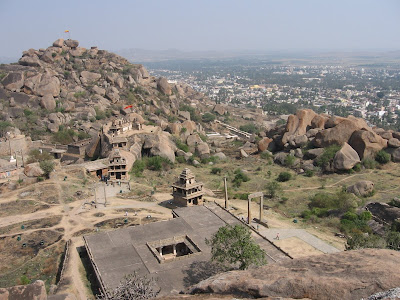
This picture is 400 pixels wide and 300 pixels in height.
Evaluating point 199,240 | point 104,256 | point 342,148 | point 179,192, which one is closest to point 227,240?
point 199,240

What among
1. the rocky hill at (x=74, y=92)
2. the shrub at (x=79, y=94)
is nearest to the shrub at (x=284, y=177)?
the rocky hill at (x=74, y=92)

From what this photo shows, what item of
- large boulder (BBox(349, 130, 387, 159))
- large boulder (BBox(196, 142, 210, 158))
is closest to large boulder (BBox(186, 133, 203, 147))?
large boulder (BBox(196, 142, 210, 158))

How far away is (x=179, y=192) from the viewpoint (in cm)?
3312

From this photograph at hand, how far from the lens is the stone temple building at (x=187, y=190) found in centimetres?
3212

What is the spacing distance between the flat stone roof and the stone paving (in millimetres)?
2863

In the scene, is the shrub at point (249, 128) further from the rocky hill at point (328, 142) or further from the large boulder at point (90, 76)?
the large boulder at point (90, 76)

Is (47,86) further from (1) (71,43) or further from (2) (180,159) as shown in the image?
(2) (180,159)

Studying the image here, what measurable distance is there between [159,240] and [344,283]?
16.6m

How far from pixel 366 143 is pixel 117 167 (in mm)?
28791

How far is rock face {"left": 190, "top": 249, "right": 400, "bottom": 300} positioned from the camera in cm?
784

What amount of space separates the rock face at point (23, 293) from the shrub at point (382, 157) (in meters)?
43.7

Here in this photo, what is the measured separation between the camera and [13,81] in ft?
211

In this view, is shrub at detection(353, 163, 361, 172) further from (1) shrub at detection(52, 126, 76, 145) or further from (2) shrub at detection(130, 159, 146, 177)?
(1) shrub at detection(52, 126, 76, 145)

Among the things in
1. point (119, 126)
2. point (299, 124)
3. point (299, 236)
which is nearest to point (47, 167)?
point (119, 126)
